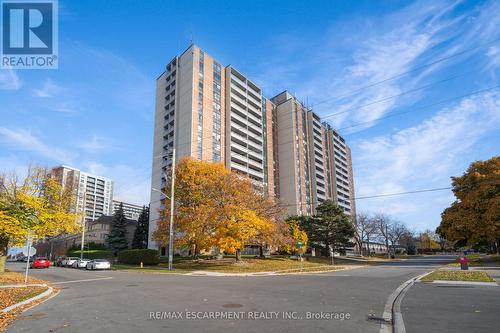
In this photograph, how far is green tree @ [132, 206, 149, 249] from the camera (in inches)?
2766

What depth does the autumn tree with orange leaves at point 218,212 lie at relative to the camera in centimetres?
3045

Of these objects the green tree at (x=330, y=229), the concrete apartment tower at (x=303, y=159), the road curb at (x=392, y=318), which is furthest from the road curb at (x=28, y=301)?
the concrete apartment tower at (x=303, y=159)

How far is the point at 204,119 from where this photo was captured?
235 feet

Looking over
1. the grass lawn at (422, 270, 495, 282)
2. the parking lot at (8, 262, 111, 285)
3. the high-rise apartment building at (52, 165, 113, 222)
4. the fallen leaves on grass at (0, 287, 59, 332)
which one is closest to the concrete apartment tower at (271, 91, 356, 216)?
the parking lot at (8, 262, 111, 285)

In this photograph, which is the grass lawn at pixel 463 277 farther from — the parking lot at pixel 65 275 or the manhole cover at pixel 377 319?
the parking lot at pixel 65 275

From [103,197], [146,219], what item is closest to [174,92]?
[146,219]

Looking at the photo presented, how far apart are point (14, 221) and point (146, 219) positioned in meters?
53.6

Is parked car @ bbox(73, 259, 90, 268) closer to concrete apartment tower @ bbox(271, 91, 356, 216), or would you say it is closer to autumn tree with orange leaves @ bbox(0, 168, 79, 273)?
autumn tree with orange leaves @ bbox(0, 168, 79, 273)

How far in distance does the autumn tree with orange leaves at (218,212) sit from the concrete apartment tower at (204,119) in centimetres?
2879

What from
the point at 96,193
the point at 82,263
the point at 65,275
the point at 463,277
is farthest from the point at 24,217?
the point at 96,193

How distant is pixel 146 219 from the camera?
7394 cm

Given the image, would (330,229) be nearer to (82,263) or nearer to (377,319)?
(82,263)

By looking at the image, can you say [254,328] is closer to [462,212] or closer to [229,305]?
[229,305]

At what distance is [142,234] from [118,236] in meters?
5.53
